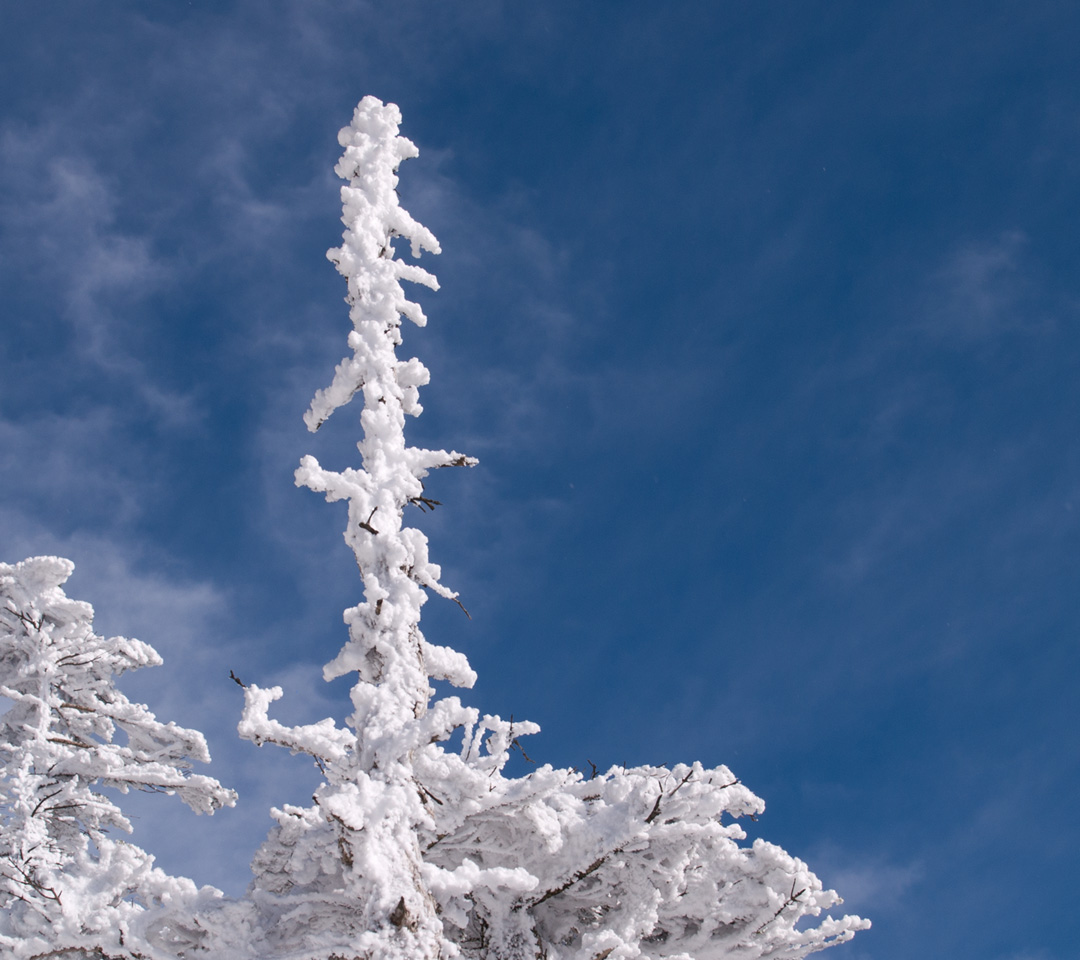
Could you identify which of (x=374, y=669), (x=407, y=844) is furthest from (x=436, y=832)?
(x=374, y=669)

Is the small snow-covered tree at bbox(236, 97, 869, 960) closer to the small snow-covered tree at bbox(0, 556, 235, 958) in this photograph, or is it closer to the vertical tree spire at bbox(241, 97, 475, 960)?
the vertical tree spire at bbox(241, 97, 475, 960)

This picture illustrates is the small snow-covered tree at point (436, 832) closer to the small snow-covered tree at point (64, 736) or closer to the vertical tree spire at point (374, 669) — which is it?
the vertical tree spire at point (374, 669)

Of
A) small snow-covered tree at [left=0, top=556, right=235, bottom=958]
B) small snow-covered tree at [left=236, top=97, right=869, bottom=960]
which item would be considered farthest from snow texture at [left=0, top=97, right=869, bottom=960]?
small snow-covered tree at [left=0, top=556, right=235, bottom=958]

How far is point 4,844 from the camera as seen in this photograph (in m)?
10.8

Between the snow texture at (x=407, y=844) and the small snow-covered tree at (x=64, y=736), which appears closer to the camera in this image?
the snow texture at (x=407, y=844)

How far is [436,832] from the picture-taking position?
587 cm

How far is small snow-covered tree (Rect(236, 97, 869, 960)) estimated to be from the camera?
Answer: 507cm

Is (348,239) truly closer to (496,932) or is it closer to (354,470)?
(354,470)

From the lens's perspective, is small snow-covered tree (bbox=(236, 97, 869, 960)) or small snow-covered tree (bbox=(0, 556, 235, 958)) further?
small snow-covered tree (bbox=(0, 556, 235, 958))

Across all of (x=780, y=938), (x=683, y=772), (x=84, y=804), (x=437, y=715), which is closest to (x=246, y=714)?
(x=437, y=715)

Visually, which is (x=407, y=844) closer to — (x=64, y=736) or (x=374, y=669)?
(x=374, y=669)

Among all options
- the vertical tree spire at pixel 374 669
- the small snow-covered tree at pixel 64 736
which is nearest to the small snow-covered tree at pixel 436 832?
the vertical tree spire at pixel 374 669

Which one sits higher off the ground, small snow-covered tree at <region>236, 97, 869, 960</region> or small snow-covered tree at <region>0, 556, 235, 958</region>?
small snow-covered tree at <region>0, 556, 235, 958</region>

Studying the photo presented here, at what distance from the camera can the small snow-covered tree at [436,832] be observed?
5070 millimetres
